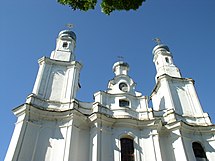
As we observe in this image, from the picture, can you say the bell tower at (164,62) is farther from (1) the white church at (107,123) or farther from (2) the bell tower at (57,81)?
(2) the bell tower at (57,81)

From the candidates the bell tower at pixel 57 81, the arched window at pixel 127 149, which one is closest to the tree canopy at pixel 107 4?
the arched window at pixel 127 149

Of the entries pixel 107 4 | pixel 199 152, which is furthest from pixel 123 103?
pixel 107 4

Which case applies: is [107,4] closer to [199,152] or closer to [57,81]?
[57,81]

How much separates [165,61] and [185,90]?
16.8 ft

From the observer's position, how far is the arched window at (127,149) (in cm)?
1814

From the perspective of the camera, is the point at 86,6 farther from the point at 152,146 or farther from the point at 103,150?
the point at 152,146

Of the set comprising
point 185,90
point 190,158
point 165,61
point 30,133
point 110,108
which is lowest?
point 190,158

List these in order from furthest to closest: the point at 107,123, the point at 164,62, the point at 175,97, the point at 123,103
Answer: the point at 164,62 → the point at 175,97 → the point at 123,103 → the point at 107,123

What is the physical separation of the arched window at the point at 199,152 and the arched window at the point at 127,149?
5.01m

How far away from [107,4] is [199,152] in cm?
1512

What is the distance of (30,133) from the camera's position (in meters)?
18.0

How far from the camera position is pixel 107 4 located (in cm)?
945

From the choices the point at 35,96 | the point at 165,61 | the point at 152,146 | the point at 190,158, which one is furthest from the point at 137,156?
the point at 165,61

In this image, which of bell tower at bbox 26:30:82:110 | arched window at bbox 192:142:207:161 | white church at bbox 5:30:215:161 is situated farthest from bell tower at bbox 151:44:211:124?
bell tower at bbox 26:30:82:110
